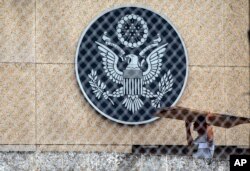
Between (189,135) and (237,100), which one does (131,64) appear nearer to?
(237,100)

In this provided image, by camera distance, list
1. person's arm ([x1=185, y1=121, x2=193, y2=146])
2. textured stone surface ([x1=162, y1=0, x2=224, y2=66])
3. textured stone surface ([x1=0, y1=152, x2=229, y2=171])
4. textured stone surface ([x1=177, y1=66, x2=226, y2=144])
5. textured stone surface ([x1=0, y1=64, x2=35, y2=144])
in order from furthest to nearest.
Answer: textured stone surface ([x1=177, y1=66, x2=226, y2=144])
textured stone surface ([x1=162, y1=0, x2=224, y2=66])
textured stone surface ([x1=0, y1=64, x2=35, y2=144])
person's arm ([x1=185, y1=121, x2=193, y2=146])
textured stone surface ([x1=0, y1=152, x2=229, y2=171])

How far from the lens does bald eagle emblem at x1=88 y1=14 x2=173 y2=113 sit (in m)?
11.7

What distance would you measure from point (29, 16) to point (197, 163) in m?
3.03

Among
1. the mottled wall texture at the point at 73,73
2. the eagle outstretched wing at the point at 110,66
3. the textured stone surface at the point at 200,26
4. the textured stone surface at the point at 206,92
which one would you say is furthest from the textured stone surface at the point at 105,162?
the textured stone surface at the point at 200,26

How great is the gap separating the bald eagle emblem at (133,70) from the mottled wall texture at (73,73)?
0.22 metres

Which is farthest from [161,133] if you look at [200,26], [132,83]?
[200,26]

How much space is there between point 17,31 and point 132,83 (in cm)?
136

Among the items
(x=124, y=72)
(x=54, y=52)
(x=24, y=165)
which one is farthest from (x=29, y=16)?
(x=24, y=165)

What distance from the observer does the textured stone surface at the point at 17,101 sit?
1158 centimetres

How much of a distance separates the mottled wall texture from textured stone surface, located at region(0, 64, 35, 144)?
1 centimetres

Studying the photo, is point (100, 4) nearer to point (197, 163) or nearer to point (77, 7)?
point (77, 7)

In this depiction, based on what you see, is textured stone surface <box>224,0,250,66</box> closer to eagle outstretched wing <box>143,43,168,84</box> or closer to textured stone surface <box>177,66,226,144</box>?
textured stone surface <box>177,66,226,144</box>

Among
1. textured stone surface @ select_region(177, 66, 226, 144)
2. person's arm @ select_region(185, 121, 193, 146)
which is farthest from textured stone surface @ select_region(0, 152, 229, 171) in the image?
textured stone surface @ select_region(177, 66, 226, 144)

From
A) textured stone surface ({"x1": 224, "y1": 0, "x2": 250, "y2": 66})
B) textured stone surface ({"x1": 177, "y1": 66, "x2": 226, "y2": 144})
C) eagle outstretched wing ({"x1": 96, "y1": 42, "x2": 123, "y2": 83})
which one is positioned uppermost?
textured stone surface ({"x1": 224, "y1": 0, "x2": 250, "y2": 66})
